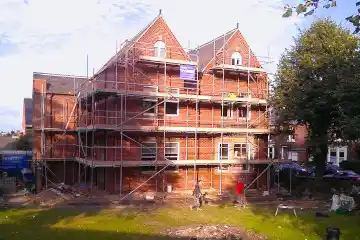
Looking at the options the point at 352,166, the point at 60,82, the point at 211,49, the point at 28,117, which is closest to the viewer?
the point at 211,49

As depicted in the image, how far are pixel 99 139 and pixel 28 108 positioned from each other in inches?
825

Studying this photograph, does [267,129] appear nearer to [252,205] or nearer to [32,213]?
[252,205]

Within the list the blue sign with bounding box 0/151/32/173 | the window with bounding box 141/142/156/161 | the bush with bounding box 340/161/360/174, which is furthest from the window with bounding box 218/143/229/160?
the bush with bounding box 340/161/360/174

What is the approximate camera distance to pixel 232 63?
28.9m

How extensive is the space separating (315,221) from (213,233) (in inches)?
222

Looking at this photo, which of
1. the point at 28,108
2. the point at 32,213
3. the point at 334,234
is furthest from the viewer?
the point at 28,108

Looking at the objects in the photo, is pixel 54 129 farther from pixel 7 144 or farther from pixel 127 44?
pixel 7 144

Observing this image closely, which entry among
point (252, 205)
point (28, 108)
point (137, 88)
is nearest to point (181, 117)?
point (137, 88)

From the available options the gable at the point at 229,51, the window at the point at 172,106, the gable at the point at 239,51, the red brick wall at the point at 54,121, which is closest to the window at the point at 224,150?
the window at the point at 172,106

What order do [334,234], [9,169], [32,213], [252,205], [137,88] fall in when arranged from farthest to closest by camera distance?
[9,169] → [137,88] → [252,205] → [32,213] → [334,234]

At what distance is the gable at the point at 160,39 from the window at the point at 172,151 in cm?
604

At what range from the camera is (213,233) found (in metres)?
15.3

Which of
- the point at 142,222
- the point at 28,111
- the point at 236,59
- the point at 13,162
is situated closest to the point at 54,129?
the point at 13,162

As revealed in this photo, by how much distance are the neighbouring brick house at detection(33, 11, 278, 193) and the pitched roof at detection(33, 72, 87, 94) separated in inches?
17.6
